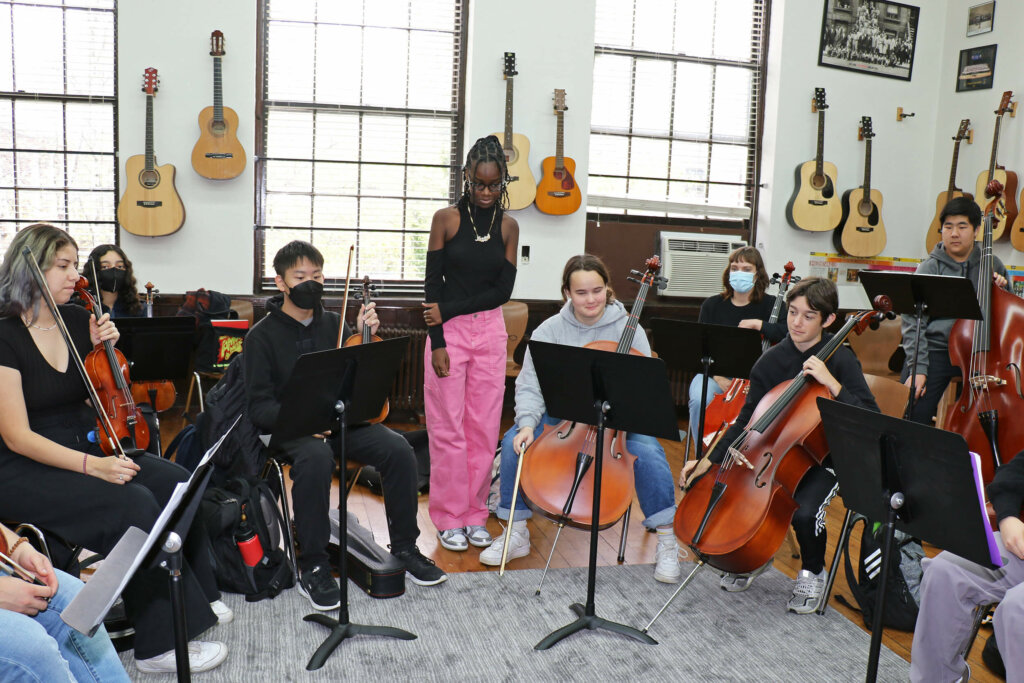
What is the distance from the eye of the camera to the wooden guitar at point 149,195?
469cm

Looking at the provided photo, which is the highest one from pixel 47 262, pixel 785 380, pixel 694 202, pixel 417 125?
pixel 417 125

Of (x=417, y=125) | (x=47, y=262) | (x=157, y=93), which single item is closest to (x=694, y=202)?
(x=417, y=125)

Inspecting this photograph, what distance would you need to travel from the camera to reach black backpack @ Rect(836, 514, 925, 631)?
2582mm

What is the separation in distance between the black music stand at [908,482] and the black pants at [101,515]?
1.68 metres

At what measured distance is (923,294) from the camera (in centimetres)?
316

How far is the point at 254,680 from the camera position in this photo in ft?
7.16

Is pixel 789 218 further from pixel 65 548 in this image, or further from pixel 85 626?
pixel 85 626

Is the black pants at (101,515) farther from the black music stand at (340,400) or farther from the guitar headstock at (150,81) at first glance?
the guitar headstock at (150,81)

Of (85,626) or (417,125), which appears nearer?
(85,626)

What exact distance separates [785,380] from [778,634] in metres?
0.83

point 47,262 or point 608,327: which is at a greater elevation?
point 47,262

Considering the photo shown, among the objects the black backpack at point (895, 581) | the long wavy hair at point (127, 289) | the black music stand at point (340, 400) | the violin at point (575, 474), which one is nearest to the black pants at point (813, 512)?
the black backpack at point (895, 581)

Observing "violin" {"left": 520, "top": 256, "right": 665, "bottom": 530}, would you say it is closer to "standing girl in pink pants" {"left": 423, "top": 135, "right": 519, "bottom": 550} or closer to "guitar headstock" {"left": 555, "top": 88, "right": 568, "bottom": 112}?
"standing girl in pink pants" {"left": 423, "top": 135, "right": 519, "bottom": 550}

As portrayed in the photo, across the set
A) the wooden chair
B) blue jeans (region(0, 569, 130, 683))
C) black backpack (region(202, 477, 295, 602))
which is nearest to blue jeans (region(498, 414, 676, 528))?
black backpack (region(202, 477, 295, 602))
